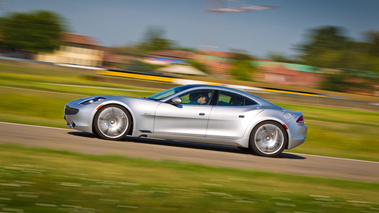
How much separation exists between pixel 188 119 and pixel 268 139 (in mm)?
1701

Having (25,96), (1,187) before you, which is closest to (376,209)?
(1,187)

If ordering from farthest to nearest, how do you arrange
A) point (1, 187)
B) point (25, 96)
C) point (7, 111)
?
point (25, 96) → point (7, 111) → point (1, 187)

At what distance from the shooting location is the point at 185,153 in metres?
8.33

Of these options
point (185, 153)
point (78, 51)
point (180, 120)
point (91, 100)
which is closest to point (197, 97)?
point (180, 120)

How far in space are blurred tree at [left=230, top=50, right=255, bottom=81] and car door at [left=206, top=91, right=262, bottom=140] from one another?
253 feet

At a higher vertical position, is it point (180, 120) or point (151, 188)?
point (180, 120)

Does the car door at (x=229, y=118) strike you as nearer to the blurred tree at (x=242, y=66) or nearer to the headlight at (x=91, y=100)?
the headlight at (x=91, y=100)

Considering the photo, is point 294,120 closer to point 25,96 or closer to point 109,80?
point 25,96

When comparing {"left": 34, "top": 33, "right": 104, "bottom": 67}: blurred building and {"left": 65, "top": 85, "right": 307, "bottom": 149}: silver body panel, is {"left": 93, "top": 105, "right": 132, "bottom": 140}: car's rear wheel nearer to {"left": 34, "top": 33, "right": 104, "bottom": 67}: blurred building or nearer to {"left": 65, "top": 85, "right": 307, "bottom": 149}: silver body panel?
{"left": 65, "top": 85, "right": 307, "bottom": 149}: silver body panel

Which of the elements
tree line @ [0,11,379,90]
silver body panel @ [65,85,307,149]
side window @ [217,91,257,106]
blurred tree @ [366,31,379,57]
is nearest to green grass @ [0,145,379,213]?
silver body panel @ [65,85,307,149]

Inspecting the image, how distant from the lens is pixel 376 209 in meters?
5.31

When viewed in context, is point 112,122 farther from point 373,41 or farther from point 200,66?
point 373,41

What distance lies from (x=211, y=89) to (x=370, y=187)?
3580mm

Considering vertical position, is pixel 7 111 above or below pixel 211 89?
below
